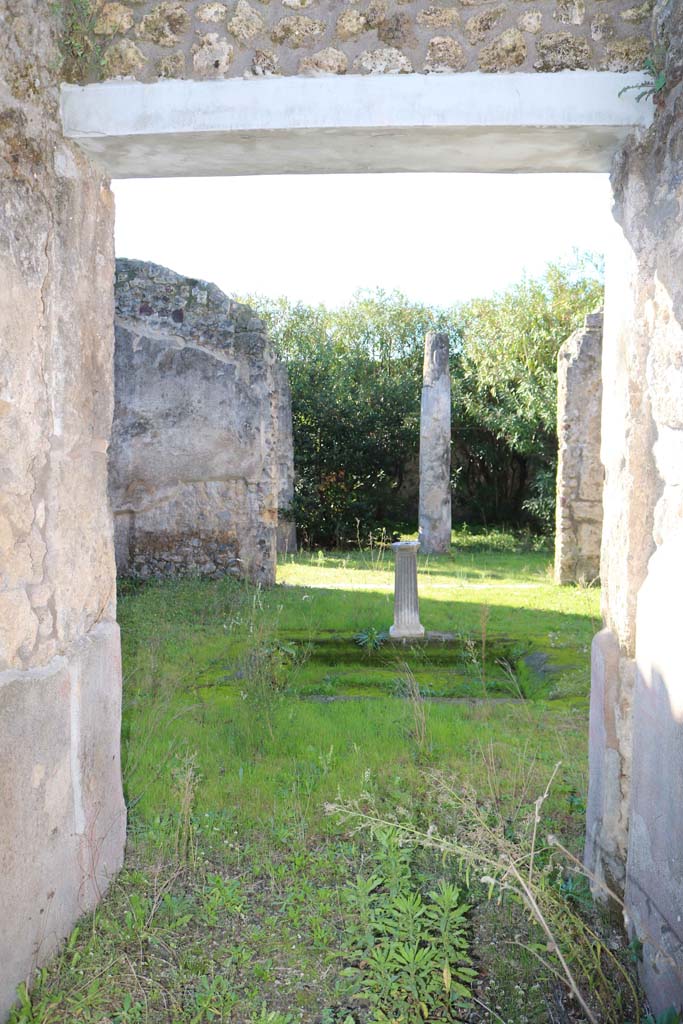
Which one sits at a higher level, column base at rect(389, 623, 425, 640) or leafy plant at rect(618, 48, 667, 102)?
leafy plant at rect(618, 48, 667, 102)

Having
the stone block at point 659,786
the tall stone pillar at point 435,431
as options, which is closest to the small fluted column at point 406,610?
the stone block at point 659,786

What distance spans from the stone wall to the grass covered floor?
2849 millimetres

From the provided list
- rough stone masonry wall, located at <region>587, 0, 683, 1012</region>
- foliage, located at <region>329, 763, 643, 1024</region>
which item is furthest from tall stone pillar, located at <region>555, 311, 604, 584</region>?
rough stone masonry wall, located at <region>587, 0, 683, 1012</region>

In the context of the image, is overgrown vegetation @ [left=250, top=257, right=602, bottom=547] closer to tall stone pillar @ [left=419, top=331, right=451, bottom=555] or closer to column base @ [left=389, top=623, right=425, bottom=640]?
tall stone pillar @ [left=419, top=331, right=451, bottom=555]

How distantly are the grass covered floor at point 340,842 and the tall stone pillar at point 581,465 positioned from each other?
3868 millimetres

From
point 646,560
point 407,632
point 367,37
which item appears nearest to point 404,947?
point 646,560

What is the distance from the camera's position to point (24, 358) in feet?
8.60

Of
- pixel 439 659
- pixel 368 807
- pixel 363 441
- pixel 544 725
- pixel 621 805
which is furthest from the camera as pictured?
pixel 363 441

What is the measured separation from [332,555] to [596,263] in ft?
28.1

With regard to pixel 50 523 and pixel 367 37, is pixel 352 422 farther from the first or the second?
pixel 50 523

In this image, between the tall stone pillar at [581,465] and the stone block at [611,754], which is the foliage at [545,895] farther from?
the tall stone pillar at [581,465]

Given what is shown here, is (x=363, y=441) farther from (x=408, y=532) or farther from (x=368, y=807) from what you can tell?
(x=368, y=807)

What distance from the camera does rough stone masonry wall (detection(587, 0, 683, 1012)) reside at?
241cm

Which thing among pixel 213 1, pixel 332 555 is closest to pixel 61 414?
pixel 213 1
